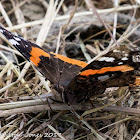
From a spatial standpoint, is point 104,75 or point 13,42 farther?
point 13,42

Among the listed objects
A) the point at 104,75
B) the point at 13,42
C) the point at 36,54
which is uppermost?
the point at 13,42

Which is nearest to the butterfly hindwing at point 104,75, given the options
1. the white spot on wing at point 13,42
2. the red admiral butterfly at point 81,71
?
the red admiral butterfly at point 81,71

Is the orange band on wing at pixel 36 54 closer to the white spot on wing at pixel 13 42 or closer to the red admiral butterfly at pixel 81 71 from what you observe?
the red admiral butterfly at pixel 81 71

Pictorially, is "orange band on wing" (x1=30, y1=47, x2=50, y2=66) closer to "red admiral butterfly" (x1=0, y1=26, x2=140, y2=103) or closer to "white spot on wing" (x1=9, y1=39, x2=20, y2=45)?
"red admiral butterfly" (x1=0, y1=26, x2=140, y2=103)

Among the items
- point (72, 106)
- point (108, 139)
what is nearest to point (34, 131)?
point (72, 106)

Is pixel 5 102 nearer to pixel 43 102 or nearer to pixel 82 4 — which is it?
pixel 43 102

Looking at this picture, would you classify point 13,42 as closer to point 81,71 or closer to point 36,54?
point 36,54

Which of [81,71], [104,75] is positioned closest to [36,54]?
[81,71]

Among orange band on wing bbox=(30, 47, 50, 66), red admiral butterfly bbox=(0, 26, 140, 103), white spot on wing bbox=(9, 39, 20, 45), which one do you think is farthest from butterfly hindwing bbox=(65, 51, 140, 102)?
white spot on wing bbox=(9, 39, 20, 45)
